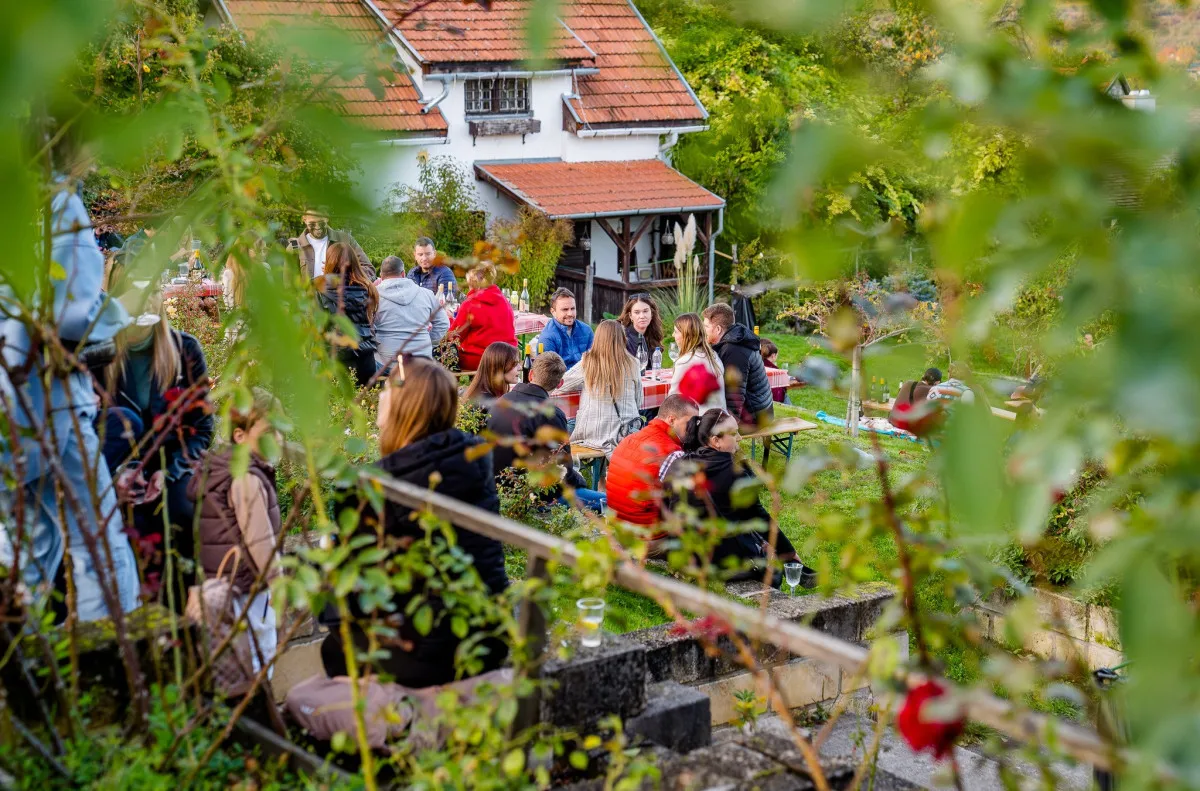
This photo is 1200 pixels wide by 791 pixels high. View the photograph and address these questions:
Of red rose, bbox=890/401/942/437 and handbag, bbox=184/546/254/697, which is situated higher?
red rose, bbox=890/401/942/437

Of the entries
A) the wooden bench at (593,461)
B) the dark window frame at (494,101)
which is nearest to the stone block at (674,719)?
the wooden bench at (593,461)

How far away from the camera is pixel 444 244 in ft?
66.7

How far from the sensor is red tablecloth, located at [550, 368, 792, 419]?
9.03 metres

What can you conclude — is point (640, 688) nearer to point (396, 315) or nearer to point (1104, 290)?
point (1104, 290)

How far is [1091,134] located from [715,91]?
24.7 meters

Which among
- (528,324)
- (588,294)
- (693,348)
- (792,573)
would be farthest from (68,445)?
(588,294)

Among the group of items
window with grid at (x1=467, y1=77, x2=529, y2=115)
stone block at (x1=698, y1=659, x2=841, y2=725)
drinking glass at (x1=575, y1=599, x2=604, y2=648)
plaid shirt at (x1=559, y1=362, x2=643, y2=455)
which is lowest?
stone block at (x1=698, y1=659, x2=841, y2=725)

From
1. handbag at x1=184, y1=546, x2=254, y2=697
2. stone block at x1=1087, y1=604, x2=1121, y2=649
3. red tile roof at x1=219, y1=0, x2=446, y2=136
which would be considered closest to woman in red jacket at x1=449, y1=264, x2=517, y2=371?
stone block at x1=1087, y1=604, x2=1121, y2=649

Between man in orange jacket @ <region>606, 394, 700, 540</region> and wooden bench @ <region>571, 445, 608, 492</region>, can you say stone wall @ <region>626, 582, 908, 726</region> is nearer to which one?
man in orange jacket @ <region>606, 394, 700, 540</region>

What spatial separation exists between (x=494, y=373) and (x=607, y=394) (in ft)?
3.51

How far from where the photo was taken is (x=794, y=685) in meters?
5.76

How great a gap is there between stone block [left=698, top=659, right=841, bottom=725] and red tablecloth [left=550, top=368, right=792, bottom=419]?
115 inches

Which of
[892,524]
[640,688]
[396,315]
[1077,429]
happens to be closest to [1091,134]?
[1077,429]

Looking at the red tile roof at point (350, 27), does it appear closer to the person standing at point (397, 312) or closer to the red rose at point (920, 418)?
the red rose at point (920, 418)
